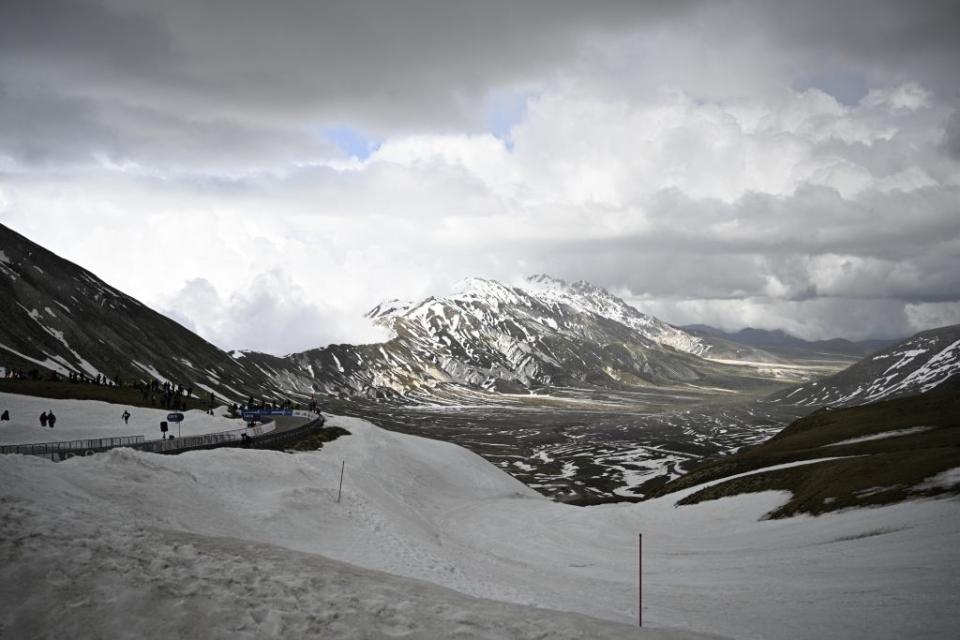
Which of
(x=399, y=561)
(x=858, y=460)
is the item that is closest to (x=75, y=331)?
(x=399, y=561)

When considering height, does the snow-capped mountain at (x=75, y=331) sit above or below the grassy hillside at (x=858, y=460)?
above

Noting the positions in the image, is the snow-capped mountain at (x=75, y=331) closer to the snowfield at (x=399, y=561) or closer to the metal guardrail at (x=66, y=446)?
the metal guardrail at (x=66, y=446)

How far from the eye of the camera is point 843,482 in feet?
140

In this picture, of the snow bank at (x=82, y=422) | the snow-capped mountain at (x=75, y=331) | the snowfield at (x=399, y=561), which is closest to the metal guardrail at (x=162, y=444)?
the snow bank at (x=82, y=422)

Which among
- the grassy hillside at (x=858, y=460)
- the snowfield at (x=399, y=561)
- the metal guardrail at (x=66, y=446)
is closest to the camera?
the snowfield at (x=399, y=561)

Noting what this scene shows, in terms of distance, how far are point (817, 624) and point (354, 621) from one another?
56.5 feet

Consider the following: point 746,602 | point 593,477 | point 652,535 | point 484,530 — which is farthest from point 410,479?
point 593,477

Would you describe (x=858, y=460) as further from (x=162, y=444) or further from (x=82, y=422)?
(x=82, y=422)

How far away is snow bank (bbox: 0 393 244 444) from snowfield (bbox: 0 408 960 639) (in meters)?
19.7

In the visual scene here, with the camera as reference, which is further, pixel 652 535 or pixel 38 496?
pixel 652 535

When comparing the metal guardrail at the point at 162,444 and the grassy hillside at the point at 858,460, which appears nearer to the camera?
the metal guardrail at the point at 162,444

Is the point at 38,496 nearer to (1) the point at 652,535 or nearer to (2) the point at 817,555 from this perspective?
(2) the point at 817,555

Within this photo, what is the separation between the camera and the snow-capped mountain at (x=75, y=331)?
5039 inches

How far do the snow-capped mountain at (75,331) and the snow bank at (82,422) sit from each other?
61.2 metres
